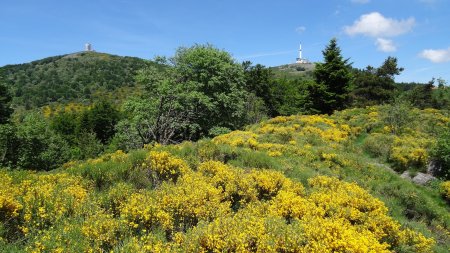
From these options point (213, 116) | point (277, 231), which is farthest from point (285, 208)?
point (213, 116)

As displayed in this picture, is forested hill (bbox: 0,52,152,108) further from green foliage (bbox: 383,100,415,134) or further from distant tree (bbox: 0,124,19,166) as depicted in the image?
green foliage (bbox: 383,100,415,134)

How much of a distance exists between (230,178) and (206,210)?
1826 mm

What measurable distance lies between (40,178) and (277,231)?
217 inches

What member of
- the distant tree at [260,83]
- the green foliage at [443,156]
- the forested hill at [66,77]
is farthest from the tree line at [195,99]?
the forested hill at [66,77]

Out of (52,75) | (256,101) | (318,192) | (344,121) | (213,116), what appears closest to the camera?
(318,192)

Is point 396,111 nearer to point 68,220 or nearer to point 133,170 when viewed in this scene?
point 133,170

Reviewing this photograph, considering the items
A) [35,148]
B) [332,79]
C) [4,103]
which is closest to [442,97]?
[332,79]

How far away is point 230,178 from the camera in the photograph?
815 cm

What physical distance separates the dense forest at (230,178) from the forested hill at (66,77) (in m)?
59.1

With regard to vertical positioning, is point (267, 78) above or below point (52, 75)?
below

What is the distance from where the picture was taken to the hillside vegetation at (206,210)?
5.18 metres

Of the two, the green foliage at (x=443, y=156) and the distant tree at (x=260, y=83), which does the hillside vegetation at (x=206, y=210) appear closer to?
the green foliage at (x=443, y=156)

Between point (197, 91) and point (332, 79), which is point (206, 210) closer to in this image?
point (197, 91)

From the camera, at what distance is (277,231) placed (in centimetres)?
547
